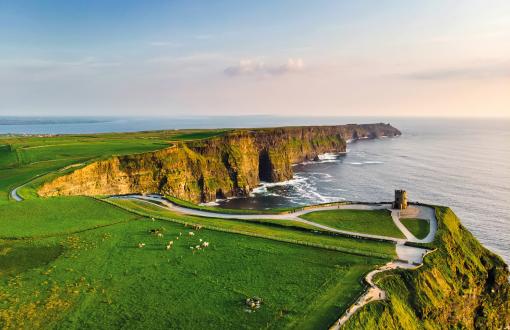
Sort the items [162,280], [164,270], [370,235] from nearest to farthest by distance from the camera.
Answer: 1. [162,280]
2. [164,270]
3. [370,235]

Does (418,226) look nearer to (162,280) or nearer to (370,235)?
(370,235)

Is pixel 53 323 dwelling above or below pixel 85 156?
below

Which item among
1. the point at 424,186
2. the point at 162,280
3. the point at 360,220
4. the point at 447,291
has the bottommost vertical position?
the point at 424,186

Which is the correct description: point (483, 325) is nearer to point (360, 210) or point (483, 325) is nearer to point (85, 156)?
point (360, 210)

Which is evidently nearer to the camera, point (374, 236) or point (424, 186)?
point (374, 236)

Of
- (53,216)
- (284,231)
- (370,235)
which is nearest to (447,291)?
(370,235)

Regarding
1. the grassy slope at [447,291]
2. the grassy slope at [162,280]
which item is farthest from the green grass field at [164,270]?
the grassy slope at [447,291]

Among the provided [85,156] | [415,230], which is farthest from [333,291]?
[85,156]
